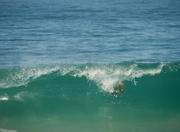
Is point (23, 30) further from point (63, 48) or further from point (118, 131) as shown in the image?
point (118, 131)

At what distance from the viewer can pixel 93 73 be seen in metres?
17.7

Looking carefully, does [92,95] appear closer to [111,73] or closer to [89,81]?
[89,81]

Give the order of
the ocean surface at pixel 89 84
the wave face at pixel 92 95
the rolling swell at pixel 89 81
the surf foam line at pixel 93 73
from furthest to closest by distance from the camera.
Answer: the surf foam line at pixel 93 73, the rolling swell at pixel 89 81, the wave face at pixel 92 95, the ocean surface at pixel 89 84

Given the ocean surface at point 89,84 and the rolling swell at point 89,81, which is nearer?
the ocean surface at point 89,84

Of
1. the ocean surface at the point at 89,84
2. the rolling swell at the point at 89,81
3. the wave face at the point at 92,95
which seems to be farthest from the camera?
the rolling swell at the point at 89,81

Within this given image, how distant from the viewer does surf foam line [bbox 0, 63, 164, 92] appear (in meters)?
17.1

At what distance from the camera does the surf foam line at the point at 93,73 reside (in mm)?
17094

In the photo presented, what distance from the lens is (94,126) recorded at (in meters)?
14.4

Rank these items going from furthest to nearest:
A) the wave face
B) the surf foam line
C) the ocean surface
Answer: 1. the surf foam line
2. the wave face
3. the ocean surface

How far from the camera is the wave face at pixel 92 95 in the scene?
14852 millimetres

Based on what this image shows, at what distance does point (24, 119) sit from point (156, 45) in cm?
1501

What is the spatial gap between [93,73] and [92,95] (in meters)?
1.85

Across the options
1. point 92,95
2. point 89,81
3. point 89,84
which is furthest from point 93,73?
point 92,95

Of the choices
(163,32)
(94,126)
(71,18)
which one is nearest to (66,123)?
(94,126)
